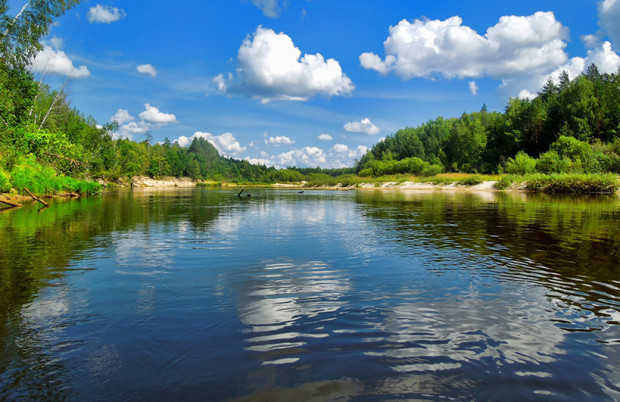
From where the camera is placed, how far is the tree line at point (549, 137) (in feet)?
232

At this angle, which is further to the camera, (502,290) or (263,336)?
(502,290)

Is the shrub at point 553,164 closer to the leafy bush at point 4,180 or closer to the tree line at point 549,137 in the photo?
the tree line at point 549,137

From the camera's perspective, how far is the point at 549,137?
99.1 metres

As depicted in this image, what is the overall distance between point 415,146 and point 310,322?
580 ft

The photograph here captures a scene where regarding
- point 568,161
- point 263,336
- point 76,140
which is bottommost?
point 263,336

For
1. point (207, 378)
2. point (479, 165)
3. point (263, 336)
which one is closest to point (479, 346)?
point (263, 336)

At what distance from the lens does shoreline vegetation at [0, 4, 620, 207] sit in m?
33.5

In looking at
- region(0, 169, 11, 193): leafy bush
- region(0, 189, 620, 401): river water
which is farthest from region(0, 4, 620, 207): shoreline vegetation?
region(0, 189, 620, 401): river water

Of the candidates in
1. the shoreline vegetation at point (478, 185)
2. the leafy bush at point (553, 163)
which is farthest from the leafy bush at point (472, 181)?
the leafy bush at point (553, 163)

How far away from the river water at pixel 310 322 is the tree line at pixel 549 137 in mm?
68758

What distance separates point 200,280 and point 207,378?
534cm

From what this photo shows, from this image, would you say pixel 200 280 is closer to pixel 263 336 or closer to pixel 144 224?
pixel 263 336

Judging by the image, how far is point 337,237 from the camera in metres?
17.7

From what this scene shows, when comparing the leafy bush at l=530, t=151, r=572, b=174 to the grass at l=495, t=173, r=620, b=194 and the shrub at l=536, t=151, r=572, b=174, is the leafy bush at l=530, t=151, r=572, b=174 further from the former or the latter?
the grass at l=495, t=173, r=620, b=194
